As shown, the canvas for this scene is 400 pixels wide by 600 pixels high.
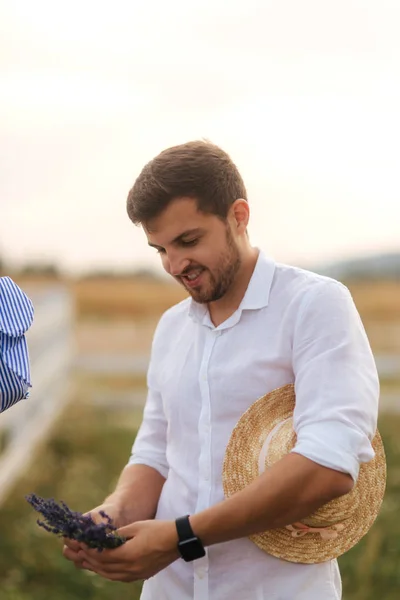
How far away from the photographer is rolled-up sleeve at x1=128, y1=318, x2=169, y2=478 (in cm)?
213

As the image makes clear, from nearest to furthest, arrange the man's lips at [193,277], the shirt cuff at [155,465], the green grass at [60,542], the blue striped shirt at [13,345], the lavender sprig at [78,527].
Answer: the blue striped shirt at [13,345] → the lavender sprig at [78,527] → the man's lips at [193,277] → the shirt cuff at [155,465] → the green grass at [60,542]

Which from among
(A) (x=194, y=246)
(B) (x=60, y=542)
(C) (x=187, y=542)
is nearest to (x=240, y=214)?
(A) (x=194, y=246)

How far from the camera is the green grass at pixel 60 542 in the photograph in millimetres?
4098

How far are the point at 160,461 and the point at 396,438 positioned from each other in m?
6.31

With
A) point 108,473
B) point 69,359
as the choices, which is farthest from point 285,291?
point 69,359

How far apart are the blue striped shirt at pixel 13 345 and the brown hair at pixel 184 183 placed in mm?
315

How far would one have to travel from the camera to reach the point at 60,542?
478cm

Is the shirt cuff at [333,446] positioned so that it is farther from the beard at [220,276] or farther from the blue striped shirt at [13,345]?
the blue striped shirt at [13,345]

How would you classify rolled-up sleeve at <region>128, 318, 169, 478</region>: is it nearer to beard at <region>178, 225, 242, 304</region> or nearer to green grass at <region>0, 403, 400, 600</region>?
beard at <region>178, 225, 242, 304</region>

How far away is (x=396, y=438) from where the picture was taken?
815 centimetres

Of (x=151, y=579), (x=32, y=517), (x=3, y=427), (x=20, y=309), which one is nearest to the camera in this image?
(x=20, y=309)

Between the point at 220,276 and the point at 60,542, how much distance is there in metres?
3.20

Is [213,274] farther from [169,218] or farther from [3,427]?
[3,427]

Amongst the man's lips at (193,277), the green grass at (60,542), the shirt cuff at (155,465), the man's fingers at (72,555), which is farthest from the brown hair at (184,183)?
the green grass at (60,542)
